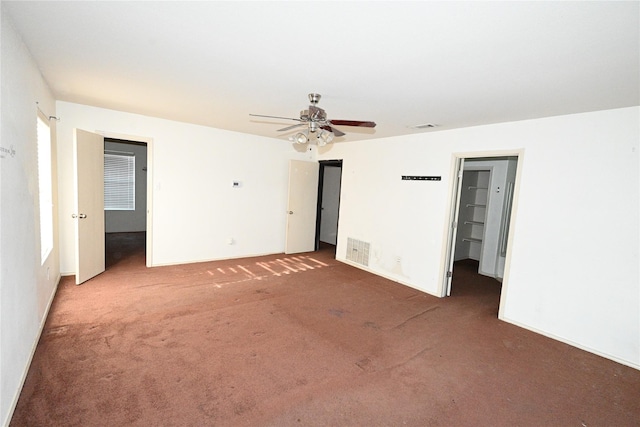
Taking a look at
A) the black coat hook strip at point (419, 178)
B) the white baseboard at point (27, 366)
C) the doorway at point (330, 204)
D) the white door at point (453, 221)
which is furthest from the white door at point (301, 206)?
the white baseboard at point (27, 366)

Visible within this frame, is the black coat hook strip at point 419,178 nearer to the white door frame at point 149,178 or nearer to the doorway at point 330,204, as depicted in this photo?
the doorway at point 330,204

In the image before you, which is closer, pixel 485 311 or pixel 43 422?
pixel 43 422

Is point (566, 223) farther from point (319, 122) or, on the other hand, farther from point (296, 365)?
point (296, 365)

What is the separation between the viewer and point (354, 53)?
2.09 m

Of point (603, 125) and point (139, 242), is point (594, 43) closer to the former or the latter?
point (603, 125)

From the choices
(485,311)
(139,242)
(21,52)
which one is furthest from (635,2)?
(139,242)

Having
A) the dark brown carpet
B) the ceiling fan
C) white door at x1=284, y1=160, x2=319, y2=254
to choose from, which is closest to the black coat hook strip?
the dark brown carpet

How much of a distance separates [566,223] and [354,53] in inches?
115

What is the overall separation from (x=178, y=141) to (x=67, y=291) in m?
2.62

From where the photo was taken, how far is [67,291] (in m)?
3.74

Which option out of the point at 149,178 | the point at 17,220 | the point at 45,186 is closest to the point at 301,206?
the point at 149,178

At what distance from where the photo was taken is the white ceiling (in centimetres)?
161

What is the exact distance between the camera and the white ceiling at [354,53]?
1.61 m

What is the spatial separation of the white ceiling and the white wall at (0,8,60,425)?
24 cm
